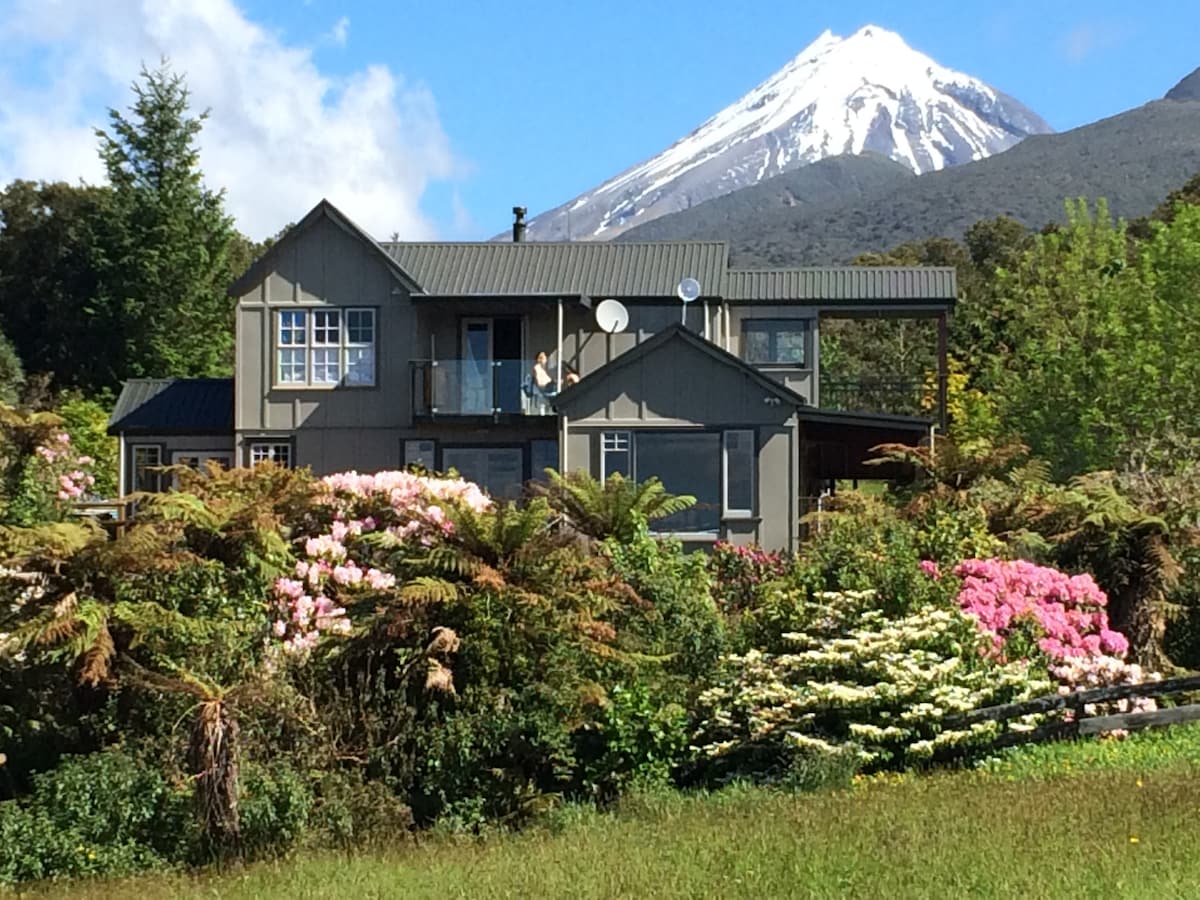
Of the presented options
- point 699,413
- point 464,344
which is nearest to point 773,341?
point 699,413

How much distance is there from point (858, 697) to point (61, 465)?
31.6 ft

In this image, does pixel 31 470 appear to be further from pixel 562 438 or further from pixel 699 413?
pixel 699 413

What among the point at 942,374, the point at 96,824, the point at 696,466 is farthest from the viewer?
the point at 942,374

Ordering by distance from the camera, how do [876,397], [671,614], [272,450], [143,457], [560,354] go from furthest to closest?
1. [876,397]
2. [143,457]
3. [560,354]
4. [272,450]
5. [671,614]

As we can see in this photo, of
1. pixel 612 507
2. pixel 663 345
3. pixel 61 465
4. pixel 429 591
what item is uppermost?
pixel 663 345

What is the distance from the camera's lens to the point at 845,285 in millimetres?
34031

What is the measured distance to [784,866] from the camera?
1034cm

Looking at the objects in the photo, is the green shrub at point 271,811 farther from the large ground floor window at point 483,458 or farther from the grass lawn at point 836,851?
the large ground floor window at point 483,458

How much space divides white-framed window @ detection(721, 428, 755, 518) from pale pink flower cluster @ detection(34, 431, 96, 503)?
38.4 ft

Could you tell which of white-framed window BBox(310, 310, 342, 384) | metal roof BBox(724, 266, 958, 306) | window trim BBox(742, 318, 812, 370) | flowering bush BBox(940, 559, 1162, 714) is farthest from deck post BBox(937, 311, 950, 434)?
flowering bush BBox(940, 559, 1162, 714)

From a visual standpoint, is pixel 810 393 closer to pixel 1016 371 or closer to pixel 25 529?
pixel 1016 371

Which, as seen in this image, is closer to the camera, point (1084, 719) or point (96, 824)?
point (96, 824)

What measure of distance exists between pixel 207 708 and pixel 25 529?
3115 millimetres

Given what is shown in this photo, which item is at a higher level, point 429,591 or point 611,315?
point 611,315
